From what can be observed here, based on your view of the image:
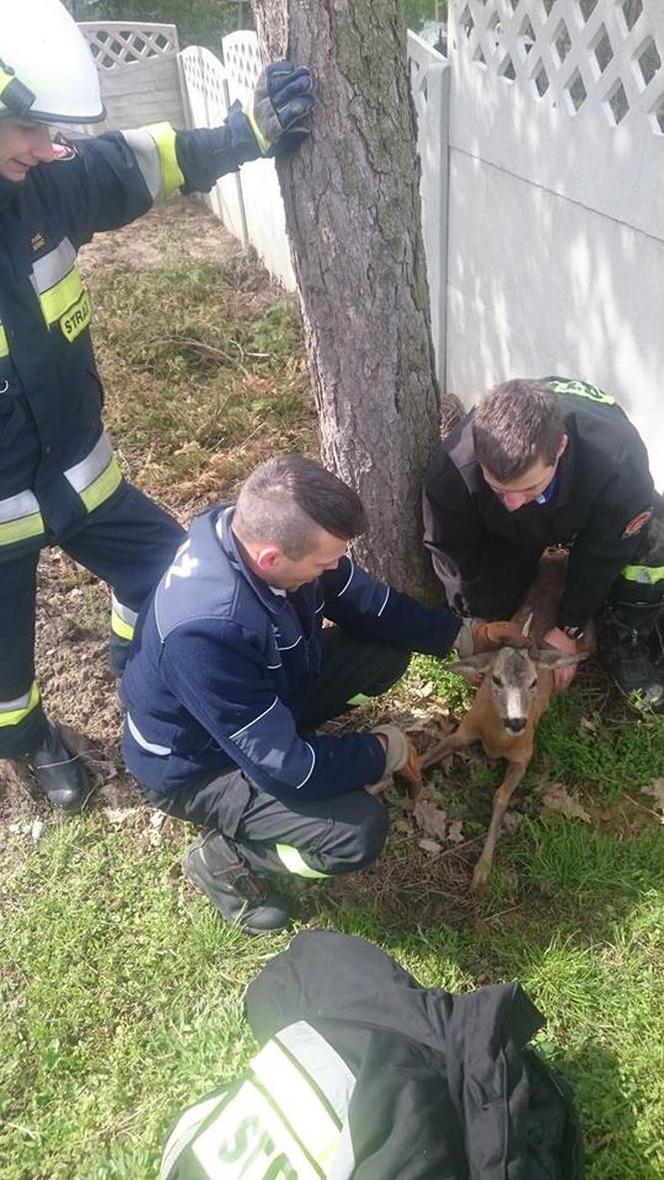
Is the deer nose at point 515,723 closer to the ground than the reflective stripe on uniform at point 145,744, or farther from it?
closer to the ground

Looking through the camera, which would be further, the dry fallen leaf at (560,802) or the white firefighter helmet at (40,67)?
the dry fallen leaf at (560,802)

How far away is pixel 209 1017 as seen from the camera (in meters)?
2.94

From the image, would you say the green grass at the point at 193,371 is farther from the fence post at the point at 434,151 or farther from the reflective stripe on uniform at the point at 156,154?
the reflective stripe on uniform at the point at 156,154

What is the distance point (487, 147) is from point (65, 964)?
4.41 metres

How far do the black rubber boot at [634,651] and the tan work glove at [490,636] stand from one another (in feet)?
1.62

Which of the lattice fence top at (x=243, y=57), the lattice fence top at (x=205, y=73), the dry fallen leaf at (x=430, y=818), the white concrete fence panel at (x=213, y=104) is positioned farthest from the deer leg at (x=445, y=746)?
the lattice fence top at (x=205, y=73)

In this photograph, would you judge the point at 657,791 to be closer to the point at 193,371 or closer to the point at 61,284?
the point at 61,284

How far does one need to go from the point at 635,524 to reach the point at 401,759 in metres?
1.31

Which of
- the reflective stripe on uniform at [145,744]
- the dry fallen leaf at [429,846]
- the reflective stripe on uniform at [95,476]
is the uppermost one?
the reflective stripe on uniform at [95,476]

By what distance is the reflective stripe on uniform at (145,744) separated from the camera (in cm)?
300

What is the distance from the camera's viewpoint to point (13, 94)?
224cm

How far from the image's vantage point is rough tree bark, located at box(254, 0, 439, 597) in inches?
105

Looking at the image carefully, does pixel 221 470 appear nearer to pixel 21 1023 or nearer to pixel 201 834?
pixel 201 834

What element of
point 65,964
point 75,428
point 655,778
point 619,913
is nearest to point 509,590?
point 655,778
